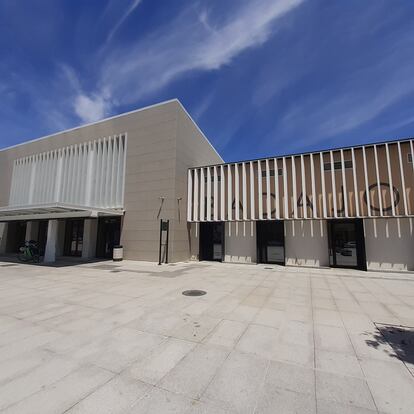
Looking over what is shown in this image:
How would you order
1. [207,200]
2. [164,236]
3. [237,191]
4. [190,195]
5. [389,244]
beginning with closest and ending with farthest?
[389,244] → [164,236] → [237,191] → [207,200] → [190,195]

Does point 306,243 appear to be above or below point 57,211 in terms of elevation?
below

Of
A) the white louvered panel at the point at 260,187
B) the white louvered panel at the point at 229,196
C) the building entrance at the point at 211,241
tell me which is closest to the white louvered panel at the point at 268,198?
the white louvered panel at the point at 260,187

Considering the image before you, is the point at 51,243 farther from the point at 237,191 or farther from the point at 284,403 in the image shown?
the point at 284,403

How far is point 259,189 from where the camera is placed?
16688mm

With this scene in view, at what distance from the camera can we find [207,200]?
1808 cm

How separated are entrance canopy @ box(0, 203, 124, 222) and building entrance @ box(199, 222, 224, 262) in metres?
6.46

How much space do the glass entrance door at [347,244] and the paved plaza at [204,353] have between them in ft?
24.3

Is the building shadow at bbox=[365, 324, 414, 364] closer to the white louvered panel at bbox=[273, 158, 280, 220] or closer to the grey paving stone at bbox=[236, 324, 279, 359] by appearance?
→ the grey paving stone at bbox=[236, 324, 279, 359]

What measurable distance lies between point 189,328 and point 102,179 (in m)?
16.9

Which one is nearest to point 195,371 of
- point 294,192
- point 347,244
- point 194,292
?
point 194,292

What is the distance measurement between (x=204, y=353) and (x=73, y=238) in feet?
64.1

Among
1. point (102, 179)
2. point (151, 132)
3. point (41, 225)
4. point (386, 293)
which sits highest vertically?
point (151, 132)

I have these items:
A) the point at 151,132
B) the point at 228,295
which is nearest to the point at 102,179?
A: the point at 151,132

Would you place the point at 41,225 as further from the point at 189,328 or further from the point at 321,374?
the point at 321,374
